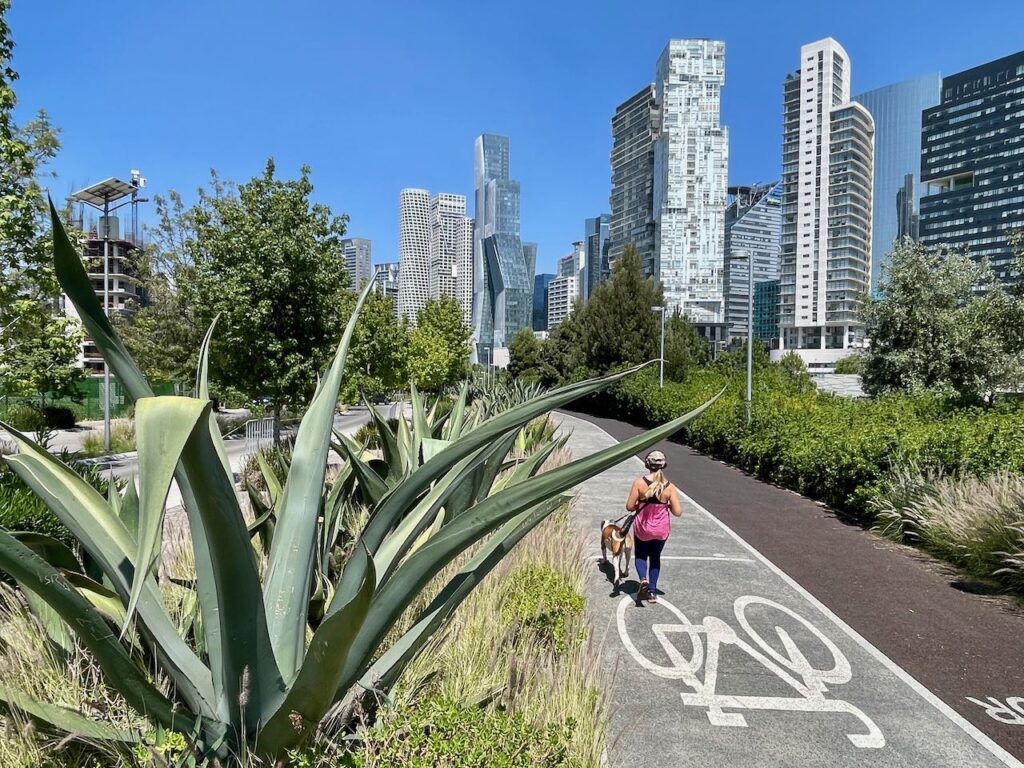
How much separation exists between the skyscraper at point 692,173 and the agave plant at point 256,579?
415ft

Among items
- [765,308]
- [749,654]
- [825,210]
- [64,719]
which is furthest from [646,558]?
[765,308]

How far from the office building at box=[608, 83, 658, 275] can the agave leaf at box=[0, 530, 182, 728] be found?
13670 centimetres

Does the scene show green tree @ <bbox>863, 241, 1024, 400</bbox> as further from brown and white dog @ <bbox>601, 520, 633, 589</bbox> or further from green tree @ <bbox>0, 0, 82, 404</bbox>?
green tree @ <bbox>0, 0, 82, 404</bbox>

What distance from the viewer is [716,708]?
4219mm

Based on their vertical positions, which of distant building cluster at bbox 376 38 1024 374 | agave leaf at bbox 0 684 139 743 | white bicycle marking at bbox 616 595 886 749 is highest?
distant building cluster at bbox 376 38 1024 374

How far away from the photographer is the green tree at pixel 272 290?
39.7 ft

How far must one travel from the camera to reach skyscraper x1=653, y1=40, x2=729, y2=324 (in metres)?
125

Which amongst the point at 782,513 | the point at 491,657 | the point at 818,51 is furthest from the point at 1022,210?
the point at 491,657

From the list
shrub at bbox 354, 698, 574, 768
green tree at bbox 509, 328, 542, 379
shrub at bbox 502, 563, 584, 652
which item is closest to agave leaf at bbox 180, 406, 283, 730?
shrub at bbox 354, 698, 574, 768

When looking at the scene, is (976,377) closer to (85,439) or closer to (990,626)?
(990,626)

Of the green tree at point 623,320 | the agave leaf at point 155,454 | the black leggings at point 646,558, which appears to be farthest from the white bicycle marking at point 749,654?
the green tree at point 623,320

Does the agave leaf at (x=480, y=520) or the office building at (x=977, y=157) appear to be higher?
the office building at (x=977, y=157)

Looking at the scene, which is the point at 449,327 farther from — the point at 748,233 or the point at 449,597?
the point at 748,233

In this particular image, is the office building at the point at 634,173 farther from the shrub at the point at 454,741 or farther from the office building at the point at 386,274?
the shrub at the point at 454,741
